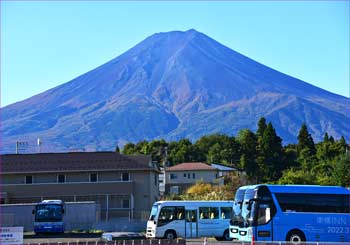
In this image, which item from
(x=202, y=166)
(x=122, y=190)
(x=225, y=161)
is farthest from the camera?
(x=225, y=161)

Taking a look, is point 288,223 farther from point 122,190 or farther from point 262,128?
point 262,128

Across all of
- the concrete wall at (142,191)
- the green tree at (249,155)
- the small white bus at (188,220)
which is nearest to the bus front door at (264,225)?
the small white bus at (188,220)

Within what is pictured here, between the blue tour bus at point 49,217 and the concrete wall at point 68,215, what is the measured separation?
329 cm

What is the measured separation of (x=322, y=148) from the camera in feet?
250

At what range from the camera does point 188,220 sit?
3186cm

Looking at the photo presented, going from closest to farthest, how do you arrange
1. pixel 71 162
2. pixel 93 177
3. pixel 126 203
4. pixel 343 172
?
pixel 343 172
pixel 126 203
pixel 93 177
pixel 71 162

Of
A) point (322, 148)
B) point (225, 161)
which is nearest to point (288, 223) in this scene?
point (322, 148)

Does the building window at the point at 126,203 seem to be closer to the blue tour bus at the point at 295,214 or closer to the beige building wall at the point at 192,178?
the beige building wall at the point at 192,178

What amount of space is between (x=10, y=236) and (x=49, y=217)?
22500mm

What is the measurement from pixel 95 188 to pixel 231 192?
12.7 m

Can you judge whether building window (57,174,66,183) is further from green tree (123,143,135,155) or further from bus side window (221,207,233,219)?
green tree (123,143,135,155)

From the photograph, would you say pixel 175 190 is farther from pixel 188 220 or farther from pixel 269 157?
pixel 188 220

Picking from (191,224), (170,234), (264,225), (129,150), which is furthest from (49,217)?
(129,150)

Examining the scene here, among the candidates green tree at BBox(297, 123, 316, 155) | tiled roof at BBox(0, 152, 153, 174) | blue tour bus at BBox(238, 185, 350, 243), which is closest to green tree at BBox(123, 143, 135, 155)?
green tree at BBox(297, 123, 316, 155)
